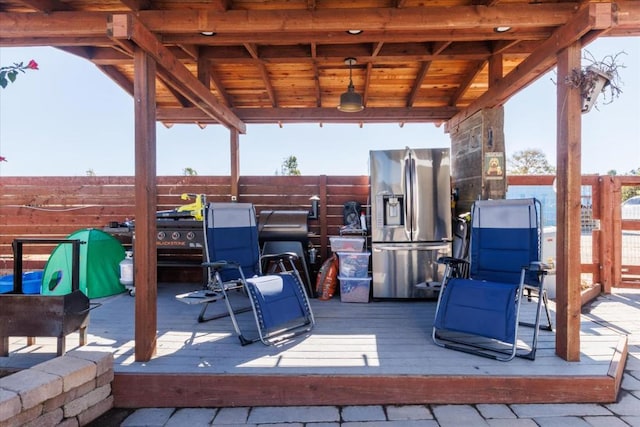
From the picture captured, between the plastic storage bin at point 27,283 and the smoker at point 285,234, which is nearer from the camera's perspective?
the plastic storage bin at point 27,283

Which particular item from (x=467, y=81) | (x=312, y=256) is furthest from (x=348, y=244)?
(x=467, y=81)

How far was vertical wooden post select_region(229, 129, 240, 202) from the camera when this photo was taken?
5262 millimetres

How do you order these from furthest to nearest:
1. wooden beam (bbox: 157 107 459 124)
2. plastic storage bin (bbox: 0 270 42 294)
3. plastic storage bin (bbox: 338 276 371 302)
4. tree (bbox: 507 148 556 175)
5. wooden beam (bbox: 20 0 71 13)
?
tree (bbox: 507 148 556 175) → wooden beam (bbox: 157 107 459 124) → plastic storage bin (bbox: 338 276 371 302) → plastic storage bin (bbox: 0 270 42 294) → wooden beam (bbox: 20 0 71 13)

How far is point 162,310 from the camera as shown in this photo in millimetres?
3912

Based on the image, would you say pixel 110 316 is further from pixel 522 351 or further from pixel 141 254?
pixel 522 351

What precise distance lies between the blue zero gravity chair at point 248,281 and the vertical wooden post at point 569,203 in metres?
2.00

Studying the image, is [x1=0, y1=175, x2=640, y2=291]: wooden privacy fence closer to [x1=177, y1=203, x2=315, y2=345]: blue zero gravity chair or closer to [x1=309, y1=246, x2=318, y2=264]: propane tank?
[x1=309, y1=246, x2=318, y2=264]: propane tank

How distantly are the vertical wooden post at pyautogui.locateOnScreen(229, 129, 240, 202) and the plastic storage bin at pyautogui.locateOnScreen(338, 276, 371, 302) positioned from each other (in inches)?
83.9

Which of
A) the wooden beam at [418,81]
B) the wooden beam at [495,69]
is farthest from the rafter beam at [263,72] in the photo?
the wooden beam at [495,69]

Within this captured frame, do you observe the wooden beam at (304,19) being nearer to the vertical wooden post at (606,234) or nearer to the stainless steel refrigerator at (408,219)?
the stainless steel refrigerator at (408,219)

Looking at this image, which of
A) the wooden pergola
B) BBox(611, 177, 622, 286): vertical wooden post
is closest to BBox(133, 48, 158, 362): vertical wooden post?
the wooden pergola

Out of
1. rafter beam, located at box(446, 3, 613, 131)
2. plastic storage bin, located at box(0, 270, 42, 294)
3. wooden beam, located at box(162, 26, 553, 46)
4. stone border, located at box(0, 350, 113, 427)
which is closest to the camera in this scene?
stone border, located at box(0, 350, 113, 427)

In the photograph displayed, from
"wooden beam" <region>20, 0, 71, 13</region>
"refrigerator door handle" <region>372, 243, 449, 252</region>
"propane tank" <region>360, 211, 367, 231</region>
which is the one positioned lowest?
"refrigerator door handle" <region>372, 243, 449, 252</region>

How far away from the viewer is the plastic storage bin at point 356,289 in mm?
4254
